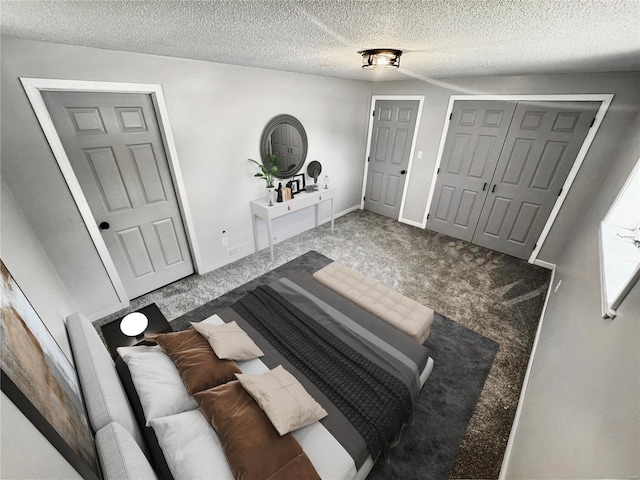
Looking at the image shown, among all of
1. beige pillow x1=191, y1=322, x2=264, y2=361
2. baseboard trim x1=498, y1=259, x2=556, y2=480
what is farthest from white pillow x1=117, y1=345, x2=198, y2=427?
baseboard trim x1=498, y1=259, x2=556, y2=480

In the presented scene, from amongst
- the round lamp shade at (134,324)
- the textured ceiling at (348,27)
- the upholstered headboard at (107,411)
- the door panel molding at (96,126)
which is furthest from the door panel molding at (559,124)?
the upholstered headboard at (107,411)

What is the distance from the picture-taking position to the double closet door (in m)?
2.96

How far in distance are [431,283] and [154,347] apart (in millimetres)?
2806

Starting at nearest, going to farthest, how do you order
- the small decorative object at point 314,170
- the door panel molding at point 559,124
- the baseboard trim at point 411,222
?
the door panel molding at point 559,124, the small decorative object at point 314,170, the baseboard trim at point 411,222

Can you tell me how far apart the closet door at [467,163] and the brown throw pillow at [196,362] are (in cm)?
372

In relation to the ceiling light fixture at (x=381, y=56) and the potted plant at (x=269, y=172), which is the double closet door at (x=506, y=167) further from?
the potted plant at (x=269, y=172)

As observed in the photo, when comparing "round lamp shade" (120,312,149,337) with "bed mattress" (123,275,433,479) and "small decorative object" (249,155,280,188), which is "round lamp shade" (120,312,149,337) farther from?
"small decorative object" (249,155,280,188)

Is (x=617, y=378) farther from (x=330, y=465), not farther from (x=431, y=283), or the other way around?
(x=431, y=283)

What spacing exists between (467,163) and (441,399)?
3.09m

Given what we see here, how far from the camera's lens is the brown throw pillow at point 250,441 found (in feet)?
3.46

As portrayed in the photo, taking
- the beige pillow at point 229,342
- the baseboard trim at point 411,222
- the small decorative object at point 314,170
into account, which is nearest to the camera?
the beige pillow at point 229,342

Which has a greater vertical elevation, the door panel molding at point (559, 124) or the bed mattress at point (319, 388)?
the door panel molding at point (559, 124)

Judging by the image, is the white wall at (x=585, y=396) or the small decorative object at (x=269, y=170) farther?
the small decorative object at (x=269, y=170)

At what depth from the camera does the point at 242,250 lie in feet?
11.3
